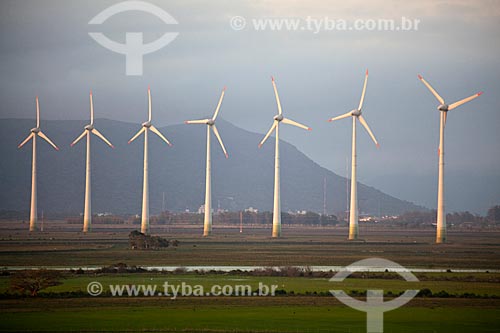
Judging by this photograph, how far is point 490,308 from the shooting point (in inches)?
2354

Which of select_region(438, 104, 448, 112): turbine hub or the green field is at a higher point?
select_region(438, 104, 448, 112): turbine hub

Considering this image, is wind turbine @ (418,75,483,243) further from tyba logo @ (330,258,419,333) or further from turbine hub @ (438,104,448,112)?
tyba logo @ (330,258,419,333)

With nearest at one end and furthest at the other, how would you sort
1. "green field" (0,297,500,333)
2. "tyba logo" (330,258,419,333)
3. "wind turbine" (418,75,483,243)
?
"green field" (0,297,500,333) → "tyba logo" (330,258,419,333) → "wind turbine" (418,75,483,243)

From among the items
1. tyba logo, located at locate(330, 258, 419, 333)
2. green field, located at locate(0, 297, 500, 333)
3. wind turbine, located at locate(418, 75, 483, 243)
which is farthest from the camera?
wind turbine, located at locate(418, 75, 483, 243)

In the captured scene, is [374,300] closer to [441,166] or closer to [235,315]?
[235,315]

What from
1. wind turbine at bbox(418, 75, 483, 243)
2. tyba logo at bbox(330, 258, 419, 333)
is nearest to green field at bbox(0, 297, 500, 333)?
tyba logo at bbox(330, 258, 419, 333)

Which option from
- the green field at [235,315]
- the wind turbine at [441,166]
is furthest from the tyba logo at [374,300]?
the wind turbine at [441,166]

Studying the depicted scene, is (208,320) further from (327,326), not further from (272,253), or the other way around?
(272,253)

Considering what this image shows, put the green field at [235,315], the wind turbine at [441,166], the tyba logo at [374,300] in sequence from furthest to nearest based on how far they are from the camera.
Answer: the wind turbine at [441,166] → the tyba logo at [374,300] → the green field at [235,315]

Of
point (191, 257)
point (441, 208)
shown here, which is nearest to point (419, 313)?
point (191, 257)

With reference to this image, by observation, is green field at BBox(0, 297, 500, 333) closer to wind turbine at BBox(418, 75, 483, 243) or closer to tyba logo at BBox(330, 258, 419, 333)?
tyba logo at BBox(330, 258, 419, 333)

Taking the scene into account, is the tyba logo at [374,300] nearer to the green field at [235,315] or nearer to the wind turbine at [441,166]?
the green field at [235,315]

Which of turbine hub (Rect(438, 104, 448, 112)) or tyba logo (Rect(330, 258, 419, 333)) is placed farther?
turbine hub (Rect(438, 104, 448, 112))

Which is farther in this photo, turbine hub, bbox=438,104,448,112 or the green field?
turbine hub, bbox=438,104,448,112
